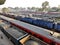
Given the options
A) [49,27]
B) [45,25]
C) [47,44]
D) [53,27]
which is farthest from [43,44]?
[45,25]

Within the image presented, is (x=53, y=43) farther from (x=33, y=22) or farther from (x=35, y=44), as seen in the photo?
(x=33, y=22)

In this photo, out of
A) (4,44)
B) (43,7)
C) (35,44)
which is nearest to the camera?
(35,44)

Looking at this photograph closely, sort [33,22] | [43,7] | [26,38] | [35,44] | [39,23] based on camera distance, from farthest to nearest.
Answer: [43,7] → [33,22] → [39,23] → [26,38] → [35,44]

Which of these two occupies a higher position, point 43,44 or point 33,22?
point 43,44

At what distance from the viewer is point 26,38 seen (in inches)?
600

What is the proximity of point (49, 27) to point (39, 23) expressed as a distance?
5377mm

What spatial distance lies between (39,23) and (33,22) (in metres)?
3.88

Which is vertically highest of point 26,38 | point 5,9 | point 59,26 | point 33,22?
point 26,38

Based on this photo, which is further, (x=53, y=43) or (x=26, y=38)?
(x=26, y=38)

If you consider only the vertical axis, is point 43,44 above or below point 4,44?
above

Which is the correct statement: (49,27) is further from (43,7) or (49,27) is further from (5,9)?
Result: (5,9)

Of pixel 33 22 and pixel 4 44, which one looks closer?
pixel 4 44

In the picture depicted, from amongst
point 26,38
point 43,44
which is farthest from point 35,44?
point 26,38

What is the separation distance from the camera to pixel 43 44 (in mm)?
12281
